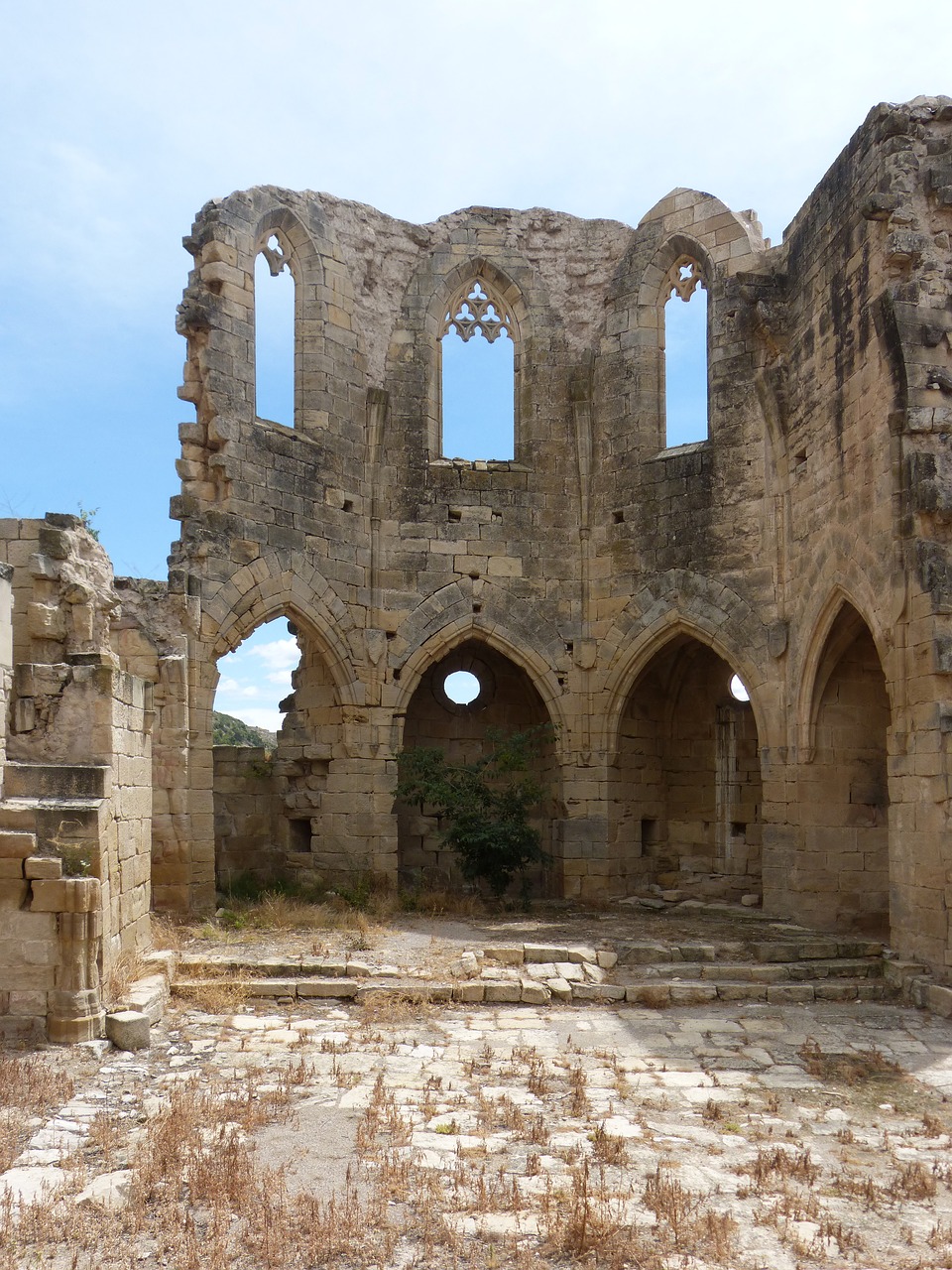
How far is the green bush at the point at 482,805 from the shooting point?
12578mm

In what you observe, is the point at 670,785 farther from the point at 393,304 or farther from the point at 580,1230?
the point at 580,1230

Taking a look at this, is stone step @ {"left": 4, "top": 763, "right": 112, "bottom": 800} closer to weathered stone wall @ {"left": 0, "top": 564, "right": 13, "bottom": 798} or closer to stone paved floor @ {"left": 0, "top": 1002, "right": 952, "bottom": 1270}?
weathered stone wall @ {"left": 0, "top": 564, "right": 13, "bottom": 798}

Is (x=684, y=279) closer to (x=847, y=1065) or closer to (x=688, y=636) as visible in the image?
(x=688, y=636)

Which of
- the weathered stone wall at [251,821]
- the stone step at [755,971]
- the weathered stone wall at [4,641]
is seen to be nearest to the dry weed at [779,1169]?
the stone step at [755,971]

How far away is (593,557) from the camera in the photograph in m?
14.1

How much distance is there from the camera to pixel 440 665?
1494cm

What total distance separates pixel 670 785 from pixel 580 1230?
10.6 metres

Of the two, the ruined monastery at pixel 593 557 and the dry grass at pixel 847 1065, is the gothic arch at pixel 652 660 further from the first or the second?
the dry grass at pixel 847 1065

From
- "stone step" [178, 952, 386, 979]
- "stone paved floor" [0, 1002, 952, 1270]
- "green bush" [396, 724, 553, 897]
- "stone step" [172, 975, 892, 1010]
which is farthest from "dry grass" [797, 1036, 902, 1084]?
"green bush" [396, 724, 553, 897]

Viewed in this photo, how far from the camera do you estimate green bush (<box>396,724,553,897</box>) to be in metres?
12.6

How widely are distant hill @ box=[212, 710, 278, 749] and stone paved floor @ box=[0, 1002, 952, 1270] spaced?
15094mm

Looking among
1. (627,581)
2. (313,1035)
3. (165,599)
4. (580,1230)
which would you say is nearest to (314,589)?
(165,599)

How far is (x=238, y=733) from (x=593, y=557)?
12.0m

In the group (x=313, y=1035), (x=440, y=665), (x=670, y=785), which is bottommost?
(x=313, y=1035)
